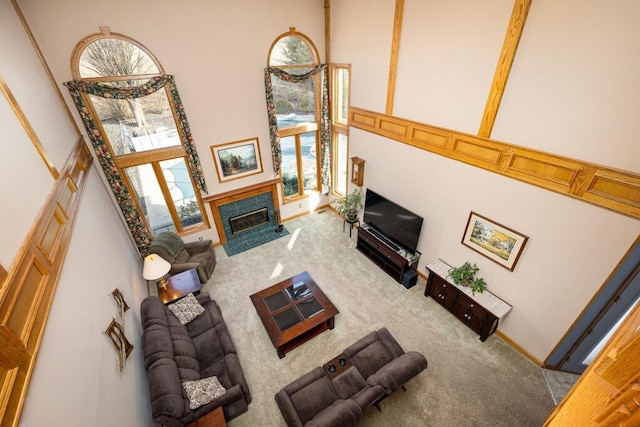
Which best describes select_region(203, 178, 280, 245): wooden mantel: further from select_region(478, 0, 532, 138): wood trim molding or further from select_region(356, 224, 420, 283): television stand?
select_region(478, 0, 532, 138): wood trim molding

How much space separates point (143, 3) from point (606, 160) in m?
6.68

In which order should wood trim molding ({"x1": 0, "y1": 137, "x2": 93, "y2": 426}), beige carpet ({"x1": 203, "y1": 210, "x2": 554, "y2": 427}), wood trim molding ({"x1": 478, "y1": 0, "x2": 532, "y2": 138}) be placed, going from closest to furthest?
1. wood trim molding ({"x1": 0, "y1": 137, "x2": 93, "y2": 426})
2. wood trim molding ({"x1": 478, "y1": 0, "x2": 532, "y2": 138})
3. beige carpet ({"x1": 203, "y1": 210, "x2": 554, "y2": 427})

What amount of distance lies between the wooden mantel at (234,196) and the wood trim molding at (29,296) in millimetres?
3460

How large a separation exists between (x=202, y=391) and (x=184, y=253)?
331 centimetres

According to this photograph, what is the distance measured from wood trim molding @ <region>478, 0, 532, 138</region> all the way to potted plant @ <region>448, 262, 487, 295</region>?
2.13 meters

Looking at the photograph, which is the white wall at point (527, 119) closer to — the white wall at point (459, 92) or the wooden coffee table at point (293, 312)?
the white wall at point (459, 92)

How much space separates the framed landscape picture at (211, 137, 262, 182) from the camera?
6214mm

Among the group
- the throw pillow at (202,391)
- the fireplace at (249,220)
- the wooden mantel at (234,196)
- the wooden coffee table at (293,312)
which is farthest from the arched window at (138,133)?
the throw pillow at (202,391)

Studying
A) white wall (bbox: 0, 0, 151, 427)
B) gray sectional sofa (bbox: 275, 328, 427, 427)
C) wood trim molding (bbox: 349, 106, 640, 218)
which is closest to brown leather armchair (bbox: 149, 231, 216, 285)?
white wall (bbox: 0, 0, 151, 427)

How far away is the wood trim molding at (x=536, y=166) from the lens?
9.63ft

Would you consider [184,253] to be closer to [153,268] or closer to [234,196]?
[153,268]

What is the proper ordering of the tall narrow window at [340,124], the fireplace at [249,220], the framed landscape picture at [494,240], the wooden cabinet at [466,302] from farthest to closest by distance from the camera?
the fireplace at [249,220] < the tall narrow window at [340,124] < the wooden cabinet at [466,302] < the framed landscape picture at [494,240]

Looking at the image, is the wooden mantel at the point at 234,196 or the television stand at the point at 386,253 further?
the wooden mantel at the point at 234,196

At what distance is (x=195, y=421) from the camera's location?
10.4 ft
